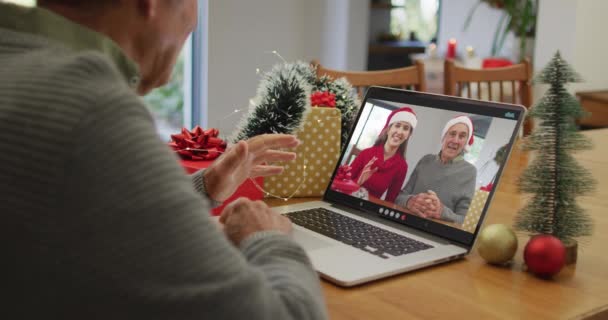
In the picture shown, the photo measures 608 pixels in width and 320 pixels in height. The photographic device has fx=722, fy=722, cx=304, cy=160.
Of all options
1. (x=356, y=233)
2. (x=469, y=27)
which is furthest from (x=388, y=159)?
(x=469, y=27)

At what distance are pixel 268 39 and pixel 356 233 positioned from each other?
321 cm

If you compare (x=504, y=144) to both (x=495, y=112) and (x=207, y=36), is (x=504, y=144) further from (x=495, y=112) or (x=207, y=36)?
(x=207, y=36)

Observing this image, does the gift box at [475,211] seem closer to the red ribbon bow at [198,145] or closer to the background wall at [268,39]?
the red ribbon bow at [198,145]

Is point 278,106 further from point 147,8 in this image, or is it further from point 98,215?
point 98,215

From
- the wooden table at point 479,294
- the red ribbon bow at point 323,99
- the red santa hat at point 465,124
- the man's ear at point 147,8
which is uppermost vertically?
the man's ear at point 147,8

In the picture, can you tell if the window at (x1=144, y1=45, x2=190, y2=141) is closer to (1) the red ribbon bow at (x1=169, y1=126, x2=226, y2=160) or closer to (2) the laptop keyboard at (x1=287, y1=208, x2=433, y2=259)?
(1) the red ribbon bow at (x1=169, y1=126, x2=226, y2=160)

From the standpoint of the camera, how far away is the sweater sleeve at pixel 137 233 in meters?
0.55

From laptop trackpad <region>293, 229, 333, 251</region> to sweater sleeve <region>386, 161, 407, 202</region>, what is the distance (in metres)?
0.18

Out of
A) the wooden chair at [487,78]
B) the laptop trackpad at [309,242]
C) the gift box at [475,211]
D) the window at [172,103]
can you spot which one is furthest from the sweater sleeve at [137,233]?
the window at [172,103]

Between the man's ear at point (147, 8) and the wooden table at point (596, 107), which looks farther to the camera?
the wooden table at point (596, 107)

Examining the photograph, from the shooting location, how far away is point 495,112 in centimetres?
118

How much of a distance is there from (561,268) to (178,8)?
0.65 meters

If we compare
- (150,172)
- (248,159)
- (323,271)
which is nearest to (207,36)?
(248,159)

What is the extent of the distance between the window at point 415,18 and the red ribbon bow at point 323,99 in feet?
13.3
